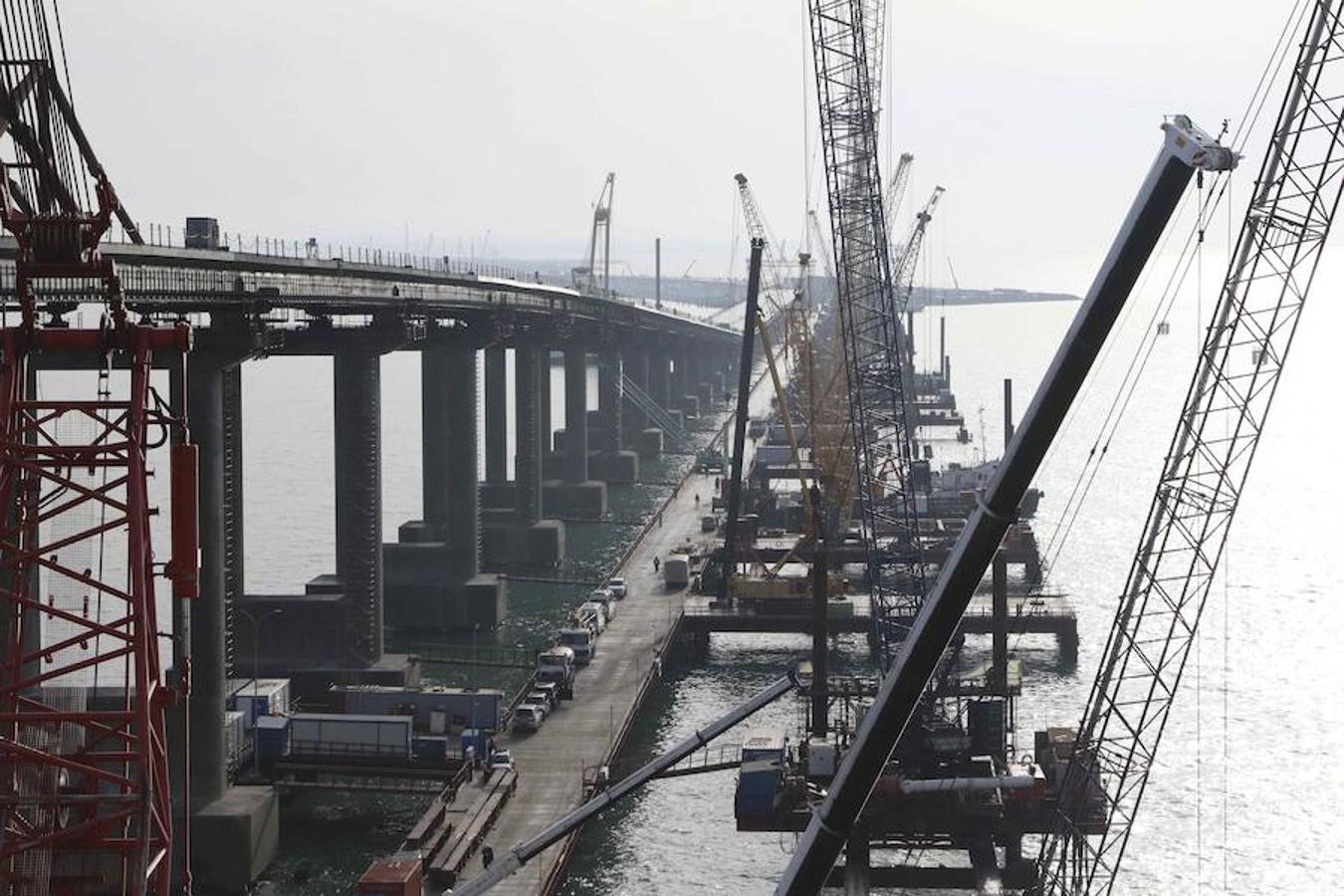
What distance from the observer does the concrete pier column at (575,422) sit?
429 ft

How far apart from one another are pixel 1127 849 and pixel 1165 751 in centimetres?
1208

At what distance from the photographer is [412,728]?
6266 cm

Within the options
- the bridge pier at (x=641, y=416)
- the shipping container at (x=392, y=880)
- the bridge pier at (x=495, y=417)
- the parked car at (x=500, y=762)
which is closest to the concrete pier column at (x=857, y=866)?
the shipping container at (x=392, y=880)

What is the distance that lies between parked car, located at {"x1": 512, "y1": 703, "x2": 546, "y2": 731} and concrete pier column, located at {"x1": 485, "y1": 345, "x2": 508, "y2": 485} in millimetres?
59559

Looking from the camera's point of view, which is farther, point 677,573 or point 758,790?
point 677,573

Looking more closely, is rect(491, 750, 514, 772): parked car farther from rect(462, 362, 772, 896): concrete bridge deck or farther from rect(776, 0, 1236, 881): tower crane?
rect(776, 0, 1236, 881): tower crane

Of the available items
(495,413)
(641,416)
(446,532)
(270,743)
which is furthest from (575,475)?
(270,743)

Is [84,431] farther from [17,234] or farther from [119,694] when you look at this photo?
[17,234]

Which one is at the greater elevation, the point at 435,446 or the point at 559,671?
the point at 435,446

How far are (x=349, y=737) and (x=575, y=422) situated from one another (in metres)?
74.1

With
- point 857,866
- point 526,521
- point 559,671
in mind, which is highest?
point 526,521

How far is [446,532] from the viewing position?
9400 centimetres

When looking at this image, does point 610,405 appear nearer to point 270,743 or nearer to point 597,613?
point 597,613

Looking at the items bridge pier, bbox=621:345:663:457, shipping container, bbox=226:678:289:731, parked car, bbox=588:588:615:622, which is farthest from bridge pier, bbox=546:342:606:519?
shipping container, bbox=226:678:289:731
